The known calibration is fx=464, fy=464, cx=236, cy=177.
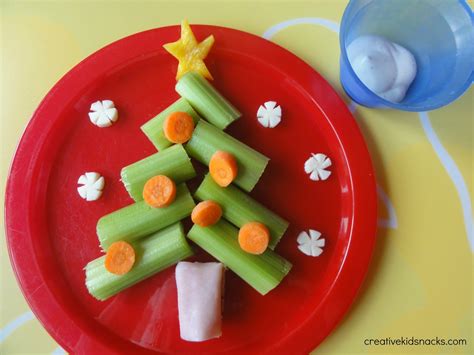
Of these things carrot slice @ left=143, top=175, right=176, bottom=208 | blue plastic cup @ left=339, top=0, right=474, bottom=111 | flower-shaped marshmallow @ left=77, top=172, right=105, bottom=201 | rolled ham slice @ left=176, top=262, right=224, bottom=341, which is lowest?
rolled ham slice @ left=176, top=262, right=224, bottom=341

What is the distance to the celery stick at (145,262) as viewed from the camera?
46.3 inches

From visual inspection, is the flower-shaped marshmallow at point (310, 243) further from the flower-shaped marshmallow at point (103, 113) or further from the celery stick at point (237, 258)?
the flower-shaped marshmallow at point (103, 113)

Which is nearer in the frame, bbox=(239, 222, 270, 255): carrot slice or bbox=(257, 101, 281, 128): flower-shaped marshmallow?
bbox=(239, 222, 270, 255): carrot slice

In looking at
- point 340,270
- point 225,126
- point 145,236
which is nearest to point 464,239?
point 340,270

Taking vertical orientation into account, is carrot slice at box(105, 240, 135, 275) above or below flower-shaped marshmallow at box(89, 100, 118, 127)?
below

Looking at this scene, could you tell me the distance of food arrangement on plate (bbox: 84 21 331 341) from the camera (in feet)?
3.79

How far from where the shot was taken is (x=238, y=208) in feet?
3.90

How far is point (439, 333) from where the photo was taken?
50.1 inches

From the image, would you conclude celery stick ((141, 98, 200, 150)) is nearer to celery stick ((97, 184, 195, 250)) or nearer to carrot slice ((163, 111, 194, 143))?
carrot slice ((163, 111, 194, 143))

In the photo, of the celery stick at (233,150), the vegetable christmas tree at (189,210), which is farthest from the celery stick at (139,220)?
the celery stick at (233,150)

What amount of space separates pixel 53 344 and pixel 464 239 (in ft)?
3.81

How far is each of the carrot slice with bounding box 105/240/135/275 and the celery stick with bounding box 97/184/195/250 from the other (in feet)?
0.10

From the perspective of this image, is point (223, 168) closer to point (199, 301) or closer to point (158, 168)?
point (158, 168)

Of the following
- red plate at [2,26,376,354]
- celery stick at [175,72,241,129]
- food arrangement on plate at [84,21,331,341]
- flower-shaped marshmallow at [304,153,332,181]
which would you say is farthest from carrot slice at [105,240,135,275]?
flower-shaped marshmallow at [304,153,332,181]
